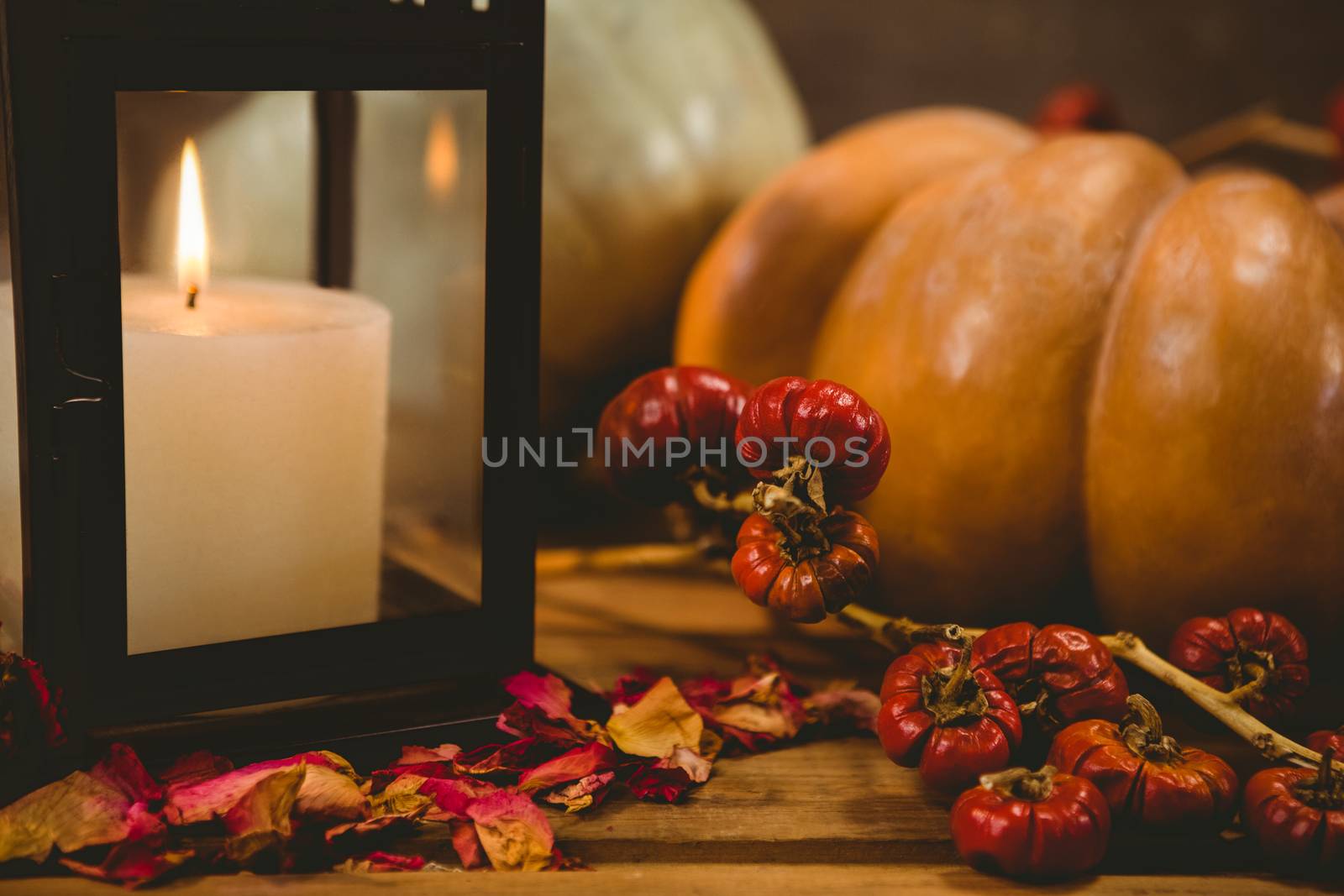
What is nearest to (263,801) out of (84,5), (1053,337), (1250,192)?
(84,5)

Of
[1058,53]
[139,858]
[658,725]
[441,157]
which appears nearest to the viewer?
[139,858]

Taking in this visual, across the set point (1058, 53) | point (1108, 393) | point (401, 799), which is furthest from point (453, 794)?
point (1058, 53)

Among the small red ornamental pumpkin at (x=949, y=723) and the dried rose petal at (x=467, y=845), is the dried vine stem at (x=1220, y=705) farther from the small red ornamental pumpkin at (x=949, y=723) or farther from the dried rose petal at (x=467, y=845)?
the dried rose petal at (x=467, y=845)

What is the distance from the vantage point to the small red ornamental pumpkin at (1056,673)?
1.78ft

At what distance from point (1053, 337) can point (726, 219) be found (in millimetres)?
282

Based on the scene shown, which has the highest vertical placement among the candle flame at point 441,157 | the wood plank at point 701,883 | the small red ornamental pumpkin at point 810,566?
the candle flame at point 441,157

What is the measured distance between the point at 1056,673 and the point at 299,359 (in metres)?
0.32

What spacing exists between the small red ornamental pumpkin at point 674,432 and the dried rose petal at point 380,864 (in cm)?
19

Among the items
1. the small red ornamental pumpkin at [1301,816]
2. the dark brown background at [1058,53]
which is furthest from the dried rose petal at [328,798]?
the dark brown background at [1058,53]

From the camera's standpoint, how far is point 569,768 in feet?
1.79

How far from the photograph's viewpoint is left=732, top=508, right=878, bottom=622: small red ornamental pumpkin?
1.73ft

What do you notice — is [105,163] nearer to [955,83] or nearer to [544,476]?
[544,476]

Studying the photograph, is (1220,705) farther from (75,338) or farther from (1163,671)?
(75,338)

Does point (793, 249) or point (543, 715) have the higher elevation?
point (793, 249)
